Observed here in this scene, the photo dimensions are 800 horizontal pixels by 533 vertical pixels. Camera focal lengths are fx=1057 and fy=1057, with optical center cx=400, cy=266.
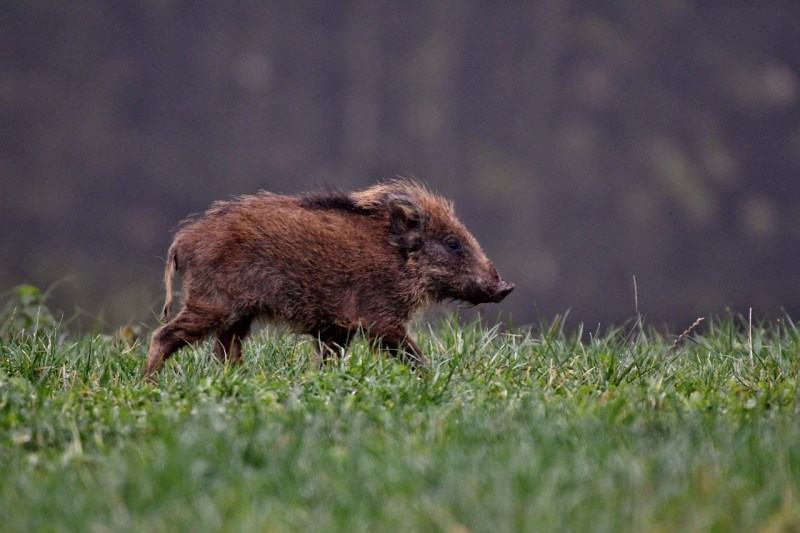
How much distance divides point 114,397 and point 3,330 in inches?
93.3

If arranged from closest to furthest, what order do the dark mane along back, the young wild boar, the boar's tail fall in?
the young wild boar, the boar's tail, the dark mane along back

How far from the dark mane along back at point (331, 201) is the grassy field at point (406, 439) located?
98 cm

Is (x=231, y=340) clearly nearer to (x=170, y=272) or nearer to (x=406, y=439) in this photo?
(x=170, y=272)

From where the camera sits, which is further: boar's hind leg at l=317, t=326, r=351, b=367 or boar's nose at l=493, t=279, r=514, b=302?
boar's nose at l=493, t=279, r=514, b=302

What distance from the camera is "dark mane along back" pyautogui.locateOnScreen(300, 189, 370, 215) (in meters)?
Result: 6.89

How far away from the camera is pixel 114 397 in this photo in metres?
5.37

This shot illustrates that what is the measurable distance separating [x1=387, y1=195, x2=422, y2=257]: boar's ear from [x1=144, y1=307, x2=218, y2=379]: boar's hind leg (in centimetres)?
136

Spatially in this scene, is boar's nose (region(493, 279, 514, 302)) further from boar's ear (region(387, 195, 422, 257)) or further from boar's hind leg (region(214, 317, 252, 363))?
boar's hind leg (region(214, 317, 252, 363))

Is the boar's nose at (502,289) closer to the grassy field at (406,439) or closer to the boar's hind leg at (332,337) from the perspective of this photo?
the grassy field at (406,439)

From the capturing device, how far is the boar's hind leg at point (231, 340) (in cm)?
659

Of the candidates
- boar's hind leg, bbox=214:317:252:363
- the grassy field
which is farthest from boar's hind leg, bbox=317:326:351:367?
boar's hind leg, bbox=214:317:252:363

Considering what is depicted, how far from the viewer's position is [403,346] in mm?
6590

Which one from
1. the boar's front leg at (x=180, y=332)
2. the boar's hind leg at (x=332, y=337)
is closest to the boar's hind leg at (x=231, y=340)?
the boar's front leg at (x=180, y=332)

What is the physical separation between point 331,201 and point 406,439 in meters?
2.86
